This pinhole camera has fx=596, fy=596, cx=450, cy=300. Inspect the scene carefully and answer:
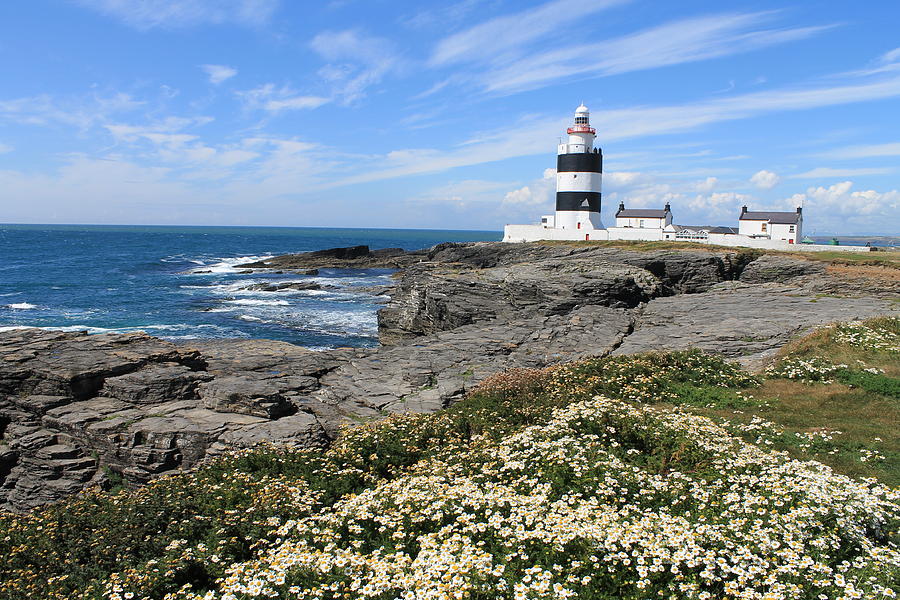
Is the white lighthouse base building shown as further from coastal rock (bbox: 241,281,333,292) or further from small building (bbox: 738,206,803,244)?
coastal rock (bbox: 241,281,333,292)

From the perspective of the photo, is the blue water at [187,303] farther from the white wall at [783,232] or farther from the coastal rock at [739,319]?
the white wall at [783,232]

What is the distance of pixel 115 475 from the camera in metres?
13.5

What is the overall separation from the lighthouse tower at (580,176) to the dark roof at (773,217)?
15.0m

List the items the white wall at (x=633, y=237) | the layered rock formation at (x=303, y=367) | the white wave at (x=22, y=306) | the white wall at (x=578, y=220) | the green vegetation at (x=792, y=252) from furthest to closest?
the white wall at (x=578, y=220) → the white wall at (x=633, y=237) → the white wave at (x=22, y=306) → the green vegetation at (x=792, y=252) → the layered rock formation at (x=303, y=367)

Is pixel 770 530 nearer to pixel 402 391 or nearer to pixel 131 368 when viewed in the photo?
pixel 402 391

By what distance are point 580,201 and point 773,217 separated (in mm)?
19087

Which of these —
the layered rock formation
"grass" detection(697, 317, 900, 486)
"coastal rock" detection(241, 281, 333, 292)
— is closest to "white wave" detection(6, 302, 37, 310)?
"coastal rock" detection(241, 281, 333, 292)

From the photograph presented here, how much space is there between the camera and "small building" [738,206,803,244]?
5812 cm

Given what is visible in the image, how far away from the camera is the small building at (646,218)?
66938 mm

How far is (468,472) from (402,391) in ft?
23.6

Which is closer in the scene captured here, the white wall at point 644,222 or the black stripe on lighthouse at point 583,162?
the black stripe on lighthouse at point 583,162

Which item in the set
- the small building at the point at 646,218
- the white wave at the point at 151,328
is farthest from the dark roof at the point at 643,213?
the white wave at the point at 151,328

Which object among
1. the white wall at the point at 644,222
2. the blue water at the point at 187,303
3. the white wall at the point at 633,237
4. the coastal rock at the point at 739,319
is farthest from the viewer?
the white wall at the point at 644,222

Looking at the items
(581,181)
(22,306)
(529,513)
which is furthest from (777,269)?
(22,306)
